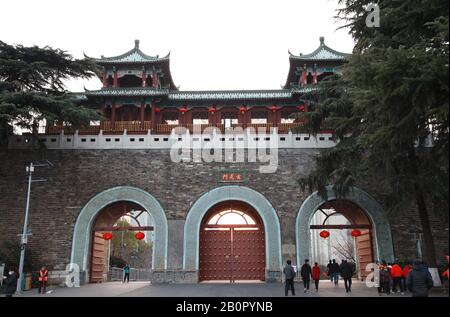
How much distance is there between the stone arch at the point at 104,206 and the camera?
1398 cm

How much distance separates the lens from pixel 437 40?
7.15 m

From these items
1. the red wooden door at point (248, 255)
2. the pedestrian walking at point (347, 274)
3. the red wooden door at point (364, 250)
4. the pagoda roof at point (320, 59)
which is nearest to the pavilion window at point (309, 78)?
the pagoda roof at point (320, 59)

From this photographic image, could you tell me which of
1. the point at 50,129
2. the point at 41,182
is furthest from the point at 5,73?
the point at 41,182

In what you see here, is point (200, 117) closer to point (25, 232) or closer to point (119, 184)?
point (119, 184)

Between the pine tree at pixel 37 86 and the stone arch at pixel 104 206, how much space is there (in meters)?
2.82

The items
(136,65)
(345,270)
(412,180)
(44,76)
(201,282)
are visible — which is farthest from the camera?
(136,65)

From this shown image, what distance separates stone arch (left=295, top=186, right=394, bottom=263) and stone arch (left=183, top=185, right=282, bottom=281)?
2.52ft

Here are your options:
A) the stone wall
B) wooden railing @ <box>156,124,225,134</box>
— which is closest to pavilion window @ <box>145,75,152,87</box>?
wooden railing @ <box>156,124,225,134</box>

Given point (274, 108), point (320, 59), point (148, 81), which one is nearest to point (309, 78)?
point (320, 59)

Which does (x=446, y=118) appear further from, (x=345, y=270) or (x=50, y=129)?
(x=50, y=129)

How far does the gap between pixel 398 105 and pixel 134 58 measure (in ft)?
47.1

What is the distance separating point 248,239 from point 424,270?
941 cm

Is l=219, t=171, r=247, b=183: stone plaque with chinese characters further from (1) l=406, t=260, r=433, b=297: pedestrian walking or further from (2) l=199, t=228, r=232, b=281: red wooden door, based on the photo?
(1) l=406, t=260, r=433, b=297: pedestrian walking

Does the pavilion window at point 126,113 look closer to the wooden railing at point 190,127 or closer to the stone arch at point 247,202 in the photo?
the wooden railing at point 190,127
